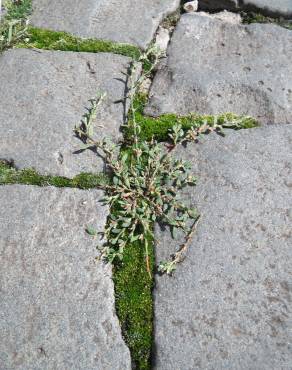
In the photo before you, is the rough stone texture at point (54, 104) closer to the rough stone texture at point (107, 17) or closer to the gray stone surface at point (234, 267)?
the rough stone texture at point (107, 17)

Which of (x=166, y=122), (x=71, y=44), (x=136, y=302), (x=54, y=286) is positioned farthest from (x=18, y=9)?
(x=136, y=302)

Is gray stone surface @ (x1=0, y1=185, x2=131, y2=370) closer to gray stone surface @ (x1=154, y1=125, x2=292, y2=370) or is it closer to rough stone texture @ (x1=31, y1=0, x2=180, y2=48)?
gray stone surface @ (x1=154, y1=125, x2=292, y2=370)

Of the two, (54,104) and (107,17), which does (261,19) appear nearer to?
(107,17)

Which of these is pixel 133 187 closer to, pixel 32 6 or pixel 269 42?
pixel 269 42

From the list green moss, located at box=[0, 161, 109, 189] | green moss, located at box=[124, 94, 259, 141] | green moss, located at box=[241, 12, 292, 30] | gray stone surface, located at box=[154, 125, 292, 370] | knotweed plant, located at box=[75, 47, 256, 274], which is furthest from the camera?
green moss, located at box=[241, 12, 292, 30]

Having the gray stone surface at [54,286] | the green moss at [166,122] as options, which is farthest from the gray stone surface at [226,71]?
the gray stone surface at [54,286]

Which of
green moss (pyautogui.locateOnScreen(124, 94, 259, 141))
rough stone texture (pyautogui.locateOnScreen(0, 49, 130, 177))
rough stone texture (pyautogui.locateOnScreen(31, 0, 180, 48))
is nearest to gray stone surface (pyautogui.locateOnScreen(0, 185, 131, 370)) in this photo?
rough stone texture (pyautogui.locateOnScreen(0, 49, 130, 177))
